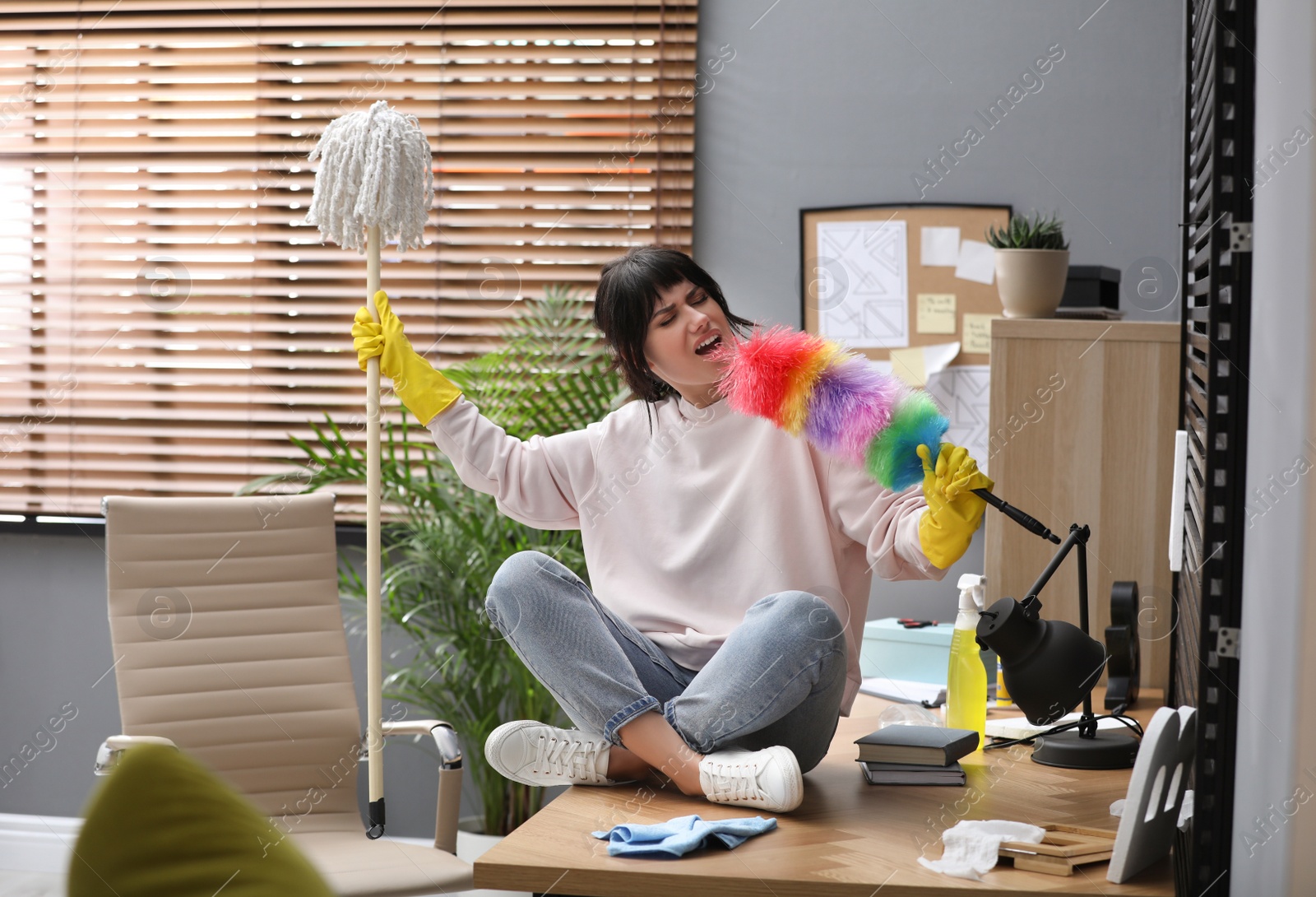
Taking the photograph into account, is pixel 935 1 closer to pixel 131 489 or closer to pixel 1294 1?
pixel 1294 1

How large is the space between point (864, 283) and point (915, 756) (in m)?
1.44

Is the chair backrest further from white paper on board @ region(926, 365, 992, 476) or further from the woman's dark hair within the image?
white paper on board @ region(926, 365, 992, 476)

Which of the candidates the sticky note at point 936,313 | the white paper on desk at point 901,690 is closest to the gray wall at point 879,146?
the sticky note at point 936,313

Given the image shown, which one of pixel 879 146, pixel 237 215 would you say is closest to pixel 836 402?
pixel 879 146

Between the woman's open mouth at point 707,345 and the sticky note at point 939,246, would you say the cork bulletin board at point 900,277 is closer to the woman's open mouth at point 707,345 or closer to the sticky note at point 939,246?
the sticky note at point 939,246

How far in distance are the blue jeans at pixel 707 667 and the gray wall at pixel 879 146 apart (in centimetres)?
124

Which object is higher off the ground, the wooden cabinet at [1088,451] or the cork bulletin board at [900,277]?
the cork bulletin board at [900,277]

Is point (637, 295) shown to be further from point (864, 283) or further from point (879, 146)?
point (879, 146)

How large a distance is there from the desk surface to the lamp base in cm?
2

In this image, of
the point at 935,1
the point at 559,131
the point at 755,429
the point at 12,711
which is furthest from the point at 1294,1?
the point at 12,711

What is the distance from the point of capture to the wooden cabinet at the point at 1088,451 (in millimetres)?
2094

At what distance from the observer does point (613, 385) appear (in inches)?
102

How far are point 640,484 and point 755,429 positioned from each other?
0.72 feet

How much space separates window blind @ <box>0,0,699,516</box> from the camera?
290 centimetres
